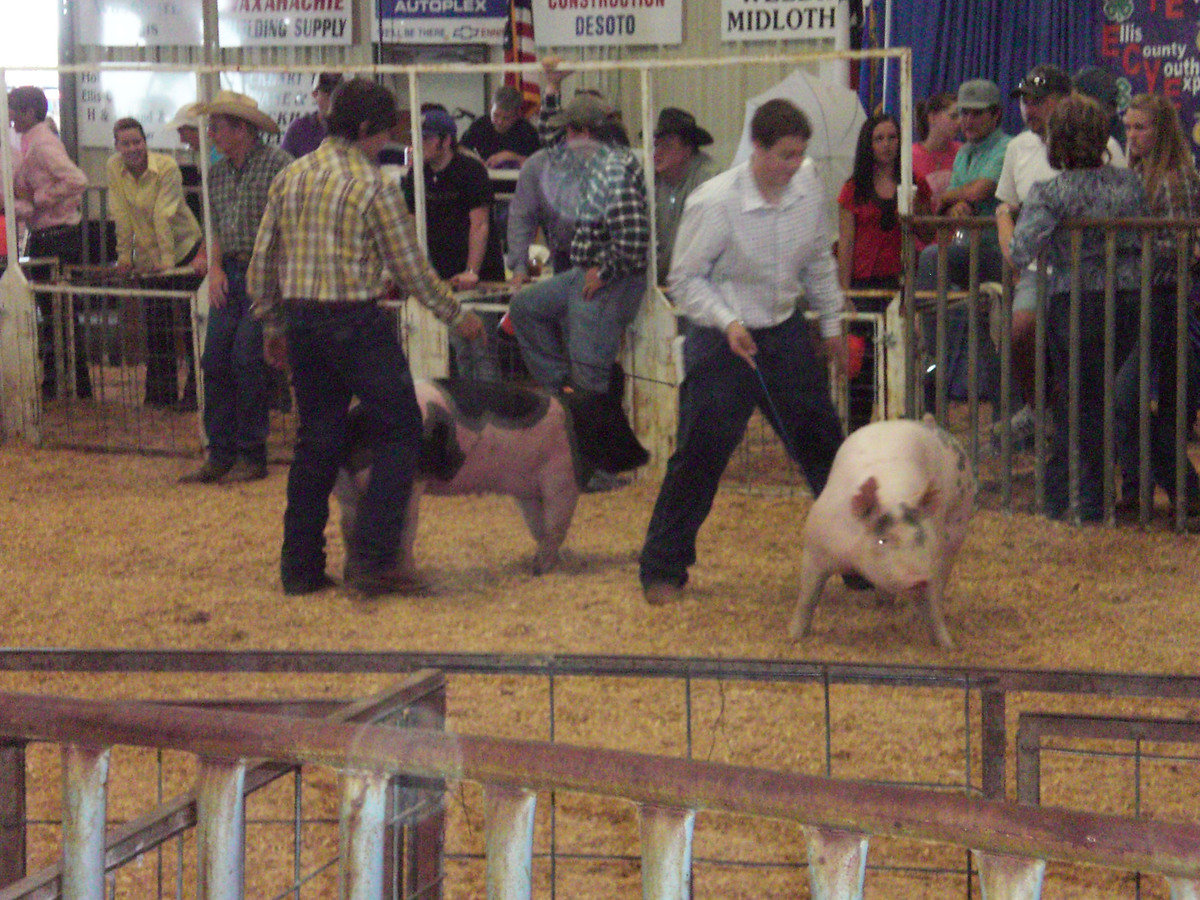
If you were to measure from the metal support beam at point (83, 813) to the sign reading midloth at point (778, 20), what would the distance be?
9.56m

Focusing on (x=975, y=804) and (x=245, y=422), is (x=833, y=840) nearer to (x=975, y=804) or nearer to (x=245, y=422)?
(x=975, y=804)

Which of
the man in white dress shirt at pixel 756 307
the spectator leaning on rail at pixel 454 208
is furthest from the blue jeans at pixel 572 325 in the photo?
the man in white dress shirt at pixel 756 307

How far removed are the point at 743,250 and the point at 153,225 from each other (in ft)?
17.7

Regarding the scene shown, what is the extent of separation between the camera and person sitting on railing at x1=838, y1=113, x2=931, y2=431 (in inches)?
311

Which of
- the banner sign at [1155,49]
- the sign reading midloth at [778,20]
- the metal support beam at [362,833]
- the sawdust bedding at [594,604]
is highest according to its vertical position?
the sign reading midloth at [778,20]

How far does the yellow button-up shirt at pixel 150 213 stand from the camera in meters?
9.52

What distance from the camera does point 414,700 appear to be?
7.14ft

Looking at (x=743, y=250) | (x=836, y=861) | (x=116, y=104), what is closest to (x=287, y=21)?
(x=116, y=104)

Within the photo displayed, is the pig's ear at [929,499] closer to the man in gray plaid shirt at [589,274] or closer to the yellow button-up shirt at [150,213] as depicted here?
the man in gray plaid shirt at [589,274]

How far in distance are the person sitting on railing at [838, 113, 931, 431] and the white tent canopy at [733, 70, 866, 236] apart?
2.63 feet

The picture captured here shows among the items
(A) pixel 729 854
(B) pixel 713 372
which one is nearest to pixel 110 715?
(A) pixel 729 854

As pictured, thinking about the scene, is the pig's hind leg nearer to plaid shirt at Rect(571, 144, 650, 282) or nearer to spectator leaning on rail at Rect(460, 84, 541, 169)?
plaid shirt at Rect(571, 144, 650, 282)

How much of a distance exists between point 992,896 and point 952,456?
4.01m

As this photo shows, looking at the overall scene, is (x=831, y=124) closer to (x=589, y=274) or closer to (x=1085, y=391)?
(x=589, y=274)
